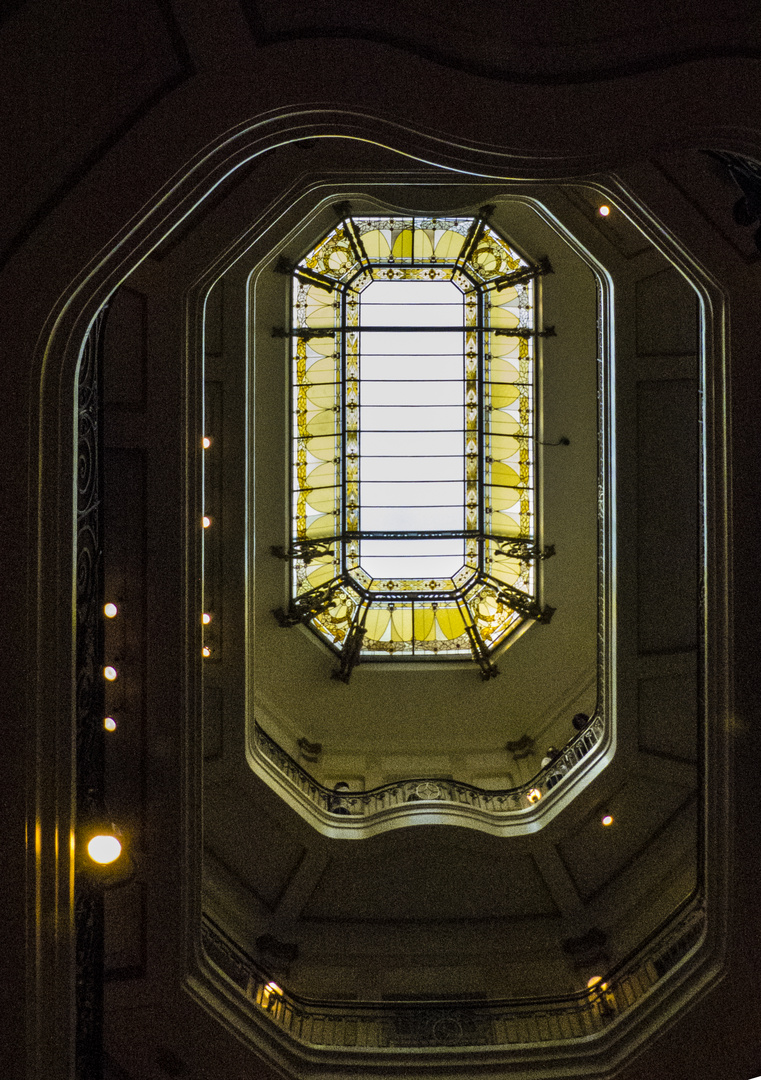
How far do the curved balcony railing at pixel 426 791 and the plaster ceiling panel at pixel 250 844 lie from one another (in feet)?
2.14

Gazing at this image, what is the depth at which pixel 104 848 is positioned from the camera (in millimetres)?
4996

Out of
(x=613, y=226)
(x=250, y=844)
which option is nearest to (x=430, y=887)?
(x=250, y=844)

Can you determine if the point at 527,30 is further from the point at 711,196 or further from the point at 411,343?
the point at 411,343

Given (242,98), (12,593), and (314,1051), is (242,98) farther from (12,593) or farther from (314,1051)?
(314,1051)

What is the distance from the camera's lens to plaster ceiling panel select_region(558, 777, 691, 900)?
990 cm

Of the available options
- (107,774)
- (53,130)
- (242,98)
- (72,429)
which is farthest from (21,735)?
(242,98)

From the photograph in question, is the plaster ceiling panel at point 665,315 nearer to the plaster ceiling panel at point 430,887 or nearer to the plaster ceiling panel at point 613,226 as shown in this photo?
the plaster ceiling panel at point 613,226

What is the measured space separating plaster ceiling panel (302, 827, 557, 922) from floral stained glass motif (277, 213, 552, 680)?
9.65 ft

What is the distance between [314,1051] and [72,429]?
7217mm

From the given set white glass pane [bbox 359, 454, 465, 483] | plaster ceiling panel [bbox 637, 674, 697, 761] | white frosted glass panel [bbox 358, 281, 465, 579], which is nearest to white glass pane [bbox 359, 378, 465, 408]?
white frosted glass panel [bbox 358, 281, 465, 579]

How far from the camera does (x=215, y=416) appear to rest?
9141 millimetres

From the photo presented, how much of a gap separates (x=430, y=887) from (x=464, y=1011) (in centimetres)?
175

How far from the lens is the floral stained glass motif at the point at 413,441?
1069 cm

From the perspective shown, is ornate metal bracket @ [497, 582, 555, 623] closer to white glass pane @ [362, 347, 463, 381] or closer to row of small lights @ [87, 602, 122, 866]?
white glass pane @ [362, 347, 463, 381]
